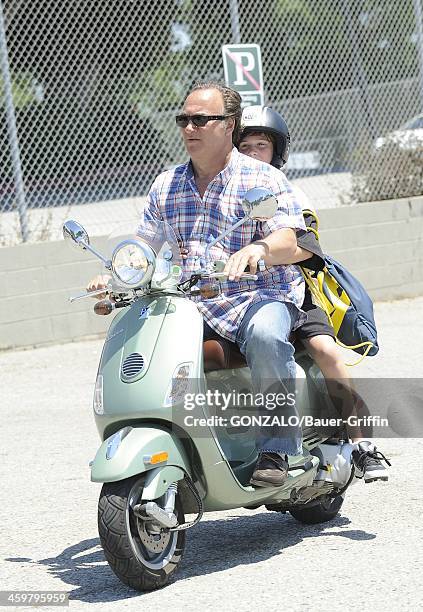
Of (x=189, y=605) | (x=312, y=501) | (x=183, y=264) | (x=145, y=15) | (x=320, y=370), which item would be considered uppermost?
(x=145, y=15)

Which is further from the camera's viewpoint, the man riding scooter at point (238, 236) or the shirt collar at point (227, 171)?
the shirt collar at point (227, 171)

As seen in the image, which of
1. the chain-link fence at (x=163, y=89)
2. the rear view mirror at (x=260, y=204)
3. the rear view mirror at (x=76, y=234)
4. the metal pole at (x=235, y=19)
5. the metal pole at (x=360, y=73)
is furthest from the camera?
the metal pole at (x=360, y=73)

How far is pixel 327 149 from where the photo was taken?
1256 cm

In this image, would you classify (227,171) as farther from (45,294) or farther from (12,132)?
(12,132)

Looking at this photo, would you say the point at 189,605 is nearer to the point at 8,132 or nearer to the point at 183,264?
the point at 183,264

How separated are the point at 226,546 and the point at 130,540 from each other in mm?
875

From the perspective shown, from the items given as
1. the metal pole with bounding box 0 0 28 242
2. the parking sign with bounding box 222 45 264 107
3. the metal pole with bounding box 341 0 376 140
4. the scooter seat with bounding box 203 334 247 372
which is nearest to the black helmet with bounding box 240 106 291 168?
the scooter seat with bounding box 203 334 247 372

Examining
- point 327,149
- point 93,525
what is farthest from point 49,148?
point 93,525

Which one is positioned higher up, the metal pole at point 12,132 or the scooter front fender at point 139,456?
the metal pole at point 12,132

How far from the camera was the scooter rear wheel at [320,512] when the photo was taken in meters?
5.08

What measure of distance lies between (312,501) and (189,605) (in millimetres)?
1060

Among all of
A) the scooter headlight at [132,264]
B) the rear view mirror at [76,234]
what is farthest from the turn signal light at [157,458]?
the rear view mirror at [76,234]

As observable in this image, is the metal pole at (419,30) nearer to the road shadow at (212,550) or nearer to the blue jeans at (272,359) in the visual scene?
the road shadow at (212,550)

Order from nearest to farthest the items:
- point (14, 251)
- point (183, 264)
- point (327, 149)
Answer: point (183, 264) < point (14, 251) < point (327, 149)
